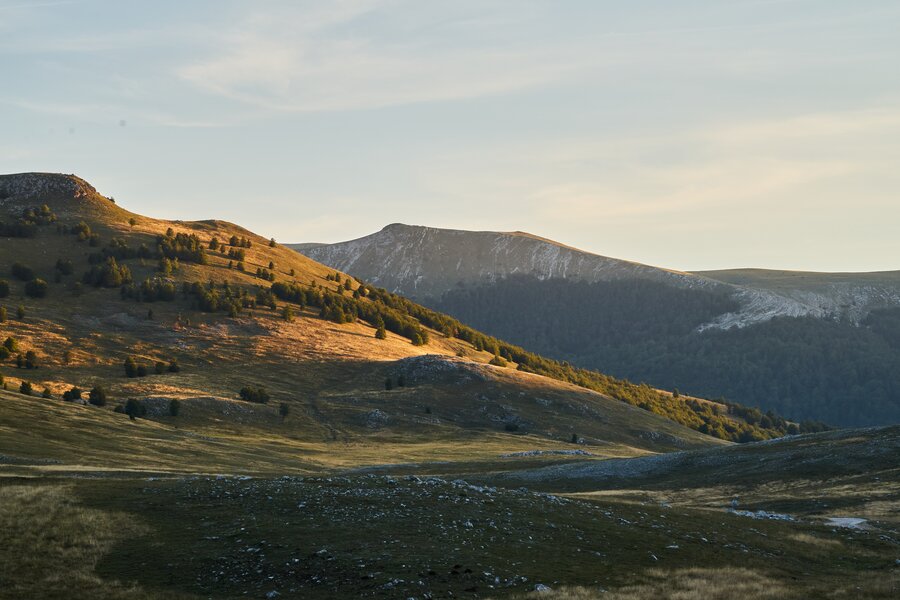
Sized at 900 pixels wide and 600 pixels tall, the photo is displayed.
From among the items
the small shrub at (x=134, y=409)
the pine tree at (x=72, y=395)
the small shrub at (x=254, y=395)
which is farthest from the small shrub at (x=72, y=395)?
the small shrub at (x=254, y=395)

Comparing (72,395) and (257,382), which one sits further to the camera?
(257,382)

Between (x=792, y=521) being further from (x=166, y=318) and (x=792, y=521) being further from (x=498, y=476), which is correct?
(x=166, y=318)

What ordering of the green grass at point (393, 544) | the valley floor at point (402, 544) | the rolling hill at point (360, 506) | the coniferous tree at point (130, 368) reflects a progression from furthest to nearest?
the coniferous tree at point (130, 368) < the rolling hill at point (360, 506) < the green grass at point (393, 544) < the valley floor at point (402, 544)

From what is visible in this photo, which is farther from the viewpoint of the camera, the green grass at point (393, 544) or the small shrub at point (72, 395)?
the small shrub at point (72, 395)

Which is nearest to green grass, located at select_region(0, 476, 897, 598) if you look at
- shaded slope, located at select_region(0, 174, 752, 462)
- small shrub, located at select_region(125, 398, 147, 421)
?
small shrub, located at select_region(125, 398, 147, 421)

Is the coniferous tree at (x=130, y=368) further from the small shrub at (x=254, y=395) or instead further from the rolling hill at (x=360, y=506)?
the small shrub at (x=254, y=395)

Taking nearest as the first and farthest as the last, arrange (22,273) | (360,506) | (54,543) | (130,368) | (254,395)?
(54,543) → (360,506) → (254,395) → (130,368) → (22,273)

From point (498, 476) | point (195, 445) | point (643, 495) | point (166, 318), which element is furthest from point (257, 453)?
point (166, 318)

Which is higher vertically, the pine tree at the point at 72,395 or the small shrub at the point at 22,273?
the small shrub at the point at 22,273

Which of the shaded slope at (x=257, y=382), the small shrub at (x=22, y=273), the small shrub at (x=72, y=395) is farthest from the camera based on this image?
the small shrub at (x=22, y=273)

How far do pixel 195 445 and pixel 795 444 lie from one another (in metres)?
64.2

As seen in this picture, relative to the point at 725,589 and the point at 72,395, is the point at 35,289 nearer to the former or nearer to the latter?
the point at 72,395

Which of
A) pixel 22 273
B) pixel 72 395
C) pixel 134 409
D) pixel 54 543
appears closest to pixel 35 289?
pixel 22 273

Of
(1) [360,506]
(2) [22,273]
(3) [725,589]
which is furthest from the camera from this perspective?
(2) [22,273]
